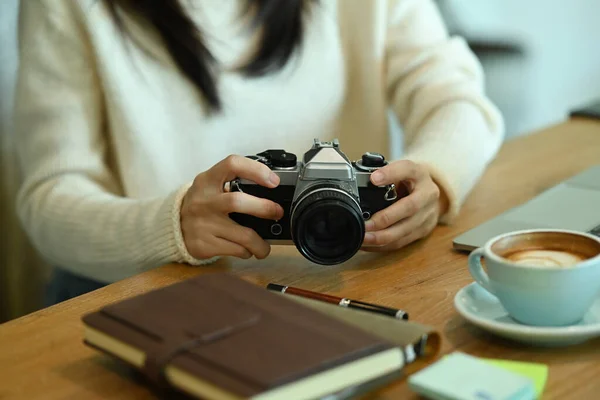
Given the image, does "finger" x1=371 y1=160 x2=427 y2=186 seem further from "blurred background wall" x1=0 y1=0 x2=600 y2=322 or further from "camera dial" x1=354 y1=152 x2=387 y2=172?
"blurred background wall" x1=0 y1=0 x2=600 y2=322

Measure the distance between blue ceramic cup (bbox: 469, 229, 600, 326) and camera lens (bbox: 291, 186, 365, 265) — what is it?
120mm

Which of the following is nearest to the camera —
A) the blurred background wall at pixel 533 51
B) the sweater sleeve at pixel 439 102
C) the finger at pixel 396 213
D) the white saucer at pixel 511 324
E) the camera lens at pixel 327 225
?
the white saucer at pixel 511 324

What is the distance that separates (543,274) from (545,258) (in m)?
0.05

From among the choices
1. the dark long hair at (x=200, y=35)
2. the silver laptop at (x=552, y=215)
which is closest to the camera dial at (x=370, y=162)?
the silver laptop at (x=552, y=215)

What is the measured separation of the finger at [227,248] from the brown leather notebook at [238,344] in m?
0.19

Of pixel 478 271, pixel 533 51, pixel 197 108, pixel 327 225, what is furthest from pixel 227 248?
pixel 533 51

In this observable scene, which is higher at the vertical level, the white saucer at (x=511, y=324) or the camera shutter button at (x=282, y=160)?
the camera shutter button at (x=282, y=160)

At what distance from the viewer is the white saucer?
0.60 metres

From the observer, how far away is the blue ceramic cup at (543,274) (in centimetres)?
59

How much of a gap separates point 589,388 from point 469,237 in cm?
29

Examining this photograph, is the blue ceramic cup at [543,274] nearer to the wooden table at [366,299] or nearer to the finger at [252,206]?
the wooden table at [366,299]

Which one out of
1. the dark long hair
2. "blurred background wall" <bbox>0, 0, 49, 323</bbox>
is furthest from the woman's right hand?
"blurred background wall" <bbox>0, 0, 49, 323</bbox>

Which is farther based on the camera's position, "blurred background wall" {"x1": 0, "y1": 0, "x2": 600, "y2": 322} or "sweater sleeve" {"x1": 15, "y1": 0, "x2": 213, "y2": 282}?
"blurred background wall" {"x1": 0, "y1": 0, "x2": 600, "y2": 322}

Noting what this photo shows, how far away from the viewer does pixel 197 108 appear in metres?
1.14
